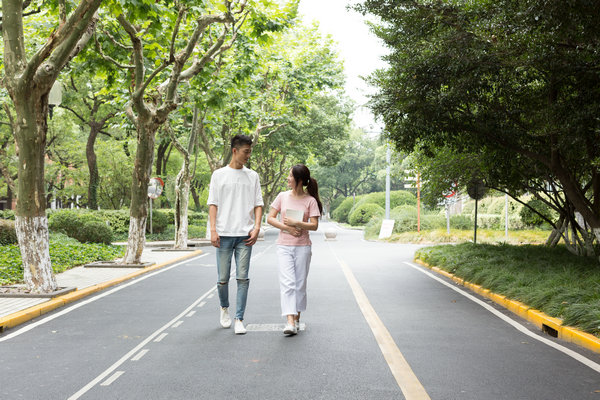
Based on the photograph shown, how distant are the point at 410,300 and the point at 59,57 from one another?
695 centimetres

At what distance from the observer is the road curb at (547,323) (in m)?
6.17

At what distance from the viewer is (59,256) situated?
14.5 m

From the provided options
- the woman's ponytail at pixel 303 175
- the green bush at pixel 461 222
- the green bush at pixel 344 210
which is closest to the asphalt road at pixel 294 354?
the woman's ponytail at pixel 303 175

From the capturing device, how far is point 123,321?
748 centimetres

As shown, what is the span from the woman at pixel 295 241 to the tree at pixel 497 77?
3770 mm

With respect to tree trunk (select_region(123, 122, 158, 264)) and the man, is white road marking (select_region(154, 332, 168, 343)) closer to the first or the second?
the man

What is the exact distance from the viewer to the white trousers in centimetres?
641

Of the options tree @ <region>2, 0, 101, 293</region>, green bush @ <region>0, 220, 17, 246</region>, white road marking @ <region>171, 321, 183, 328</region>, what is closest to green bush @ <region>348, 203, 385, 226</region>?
green bush @ <region>0, 220, 17, 246</region>

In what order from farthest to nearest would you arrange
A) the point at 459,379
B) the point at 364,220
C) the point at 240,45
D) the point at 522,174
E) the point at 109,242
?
the point at 364,220 < the point at 109,242 < the point at 240,45 < the point at 522,174 < the point at 459,379

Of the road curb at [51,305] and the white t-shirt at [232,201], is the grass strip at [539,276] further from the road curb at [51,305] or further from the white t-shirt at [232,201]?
the road curb at [51,305]

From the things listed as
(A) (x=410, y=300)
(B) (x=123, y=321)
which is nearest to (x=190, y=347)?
(B) (x=123, y=321)

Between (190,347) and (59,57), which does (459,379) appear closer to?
(190,347)

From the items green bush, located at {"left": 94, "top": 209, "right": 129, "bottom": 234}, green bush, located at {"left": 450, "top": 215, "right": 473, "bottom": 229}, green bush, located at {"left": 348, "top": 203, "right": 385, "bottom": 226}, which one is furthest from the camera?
green bush, located at {"left": 348, "top": 203, "right": 385, "bottom": 226}

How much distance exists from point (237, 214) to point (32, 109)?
462 cm
